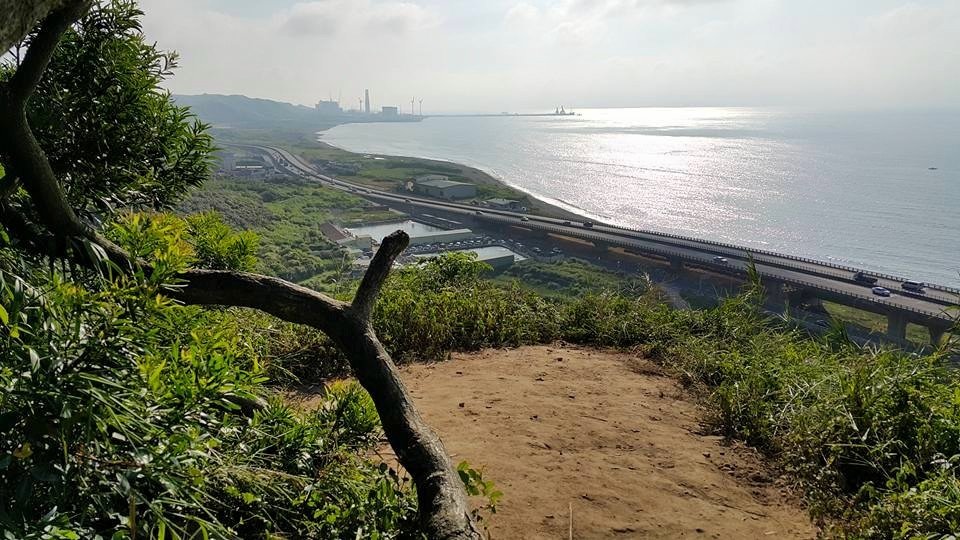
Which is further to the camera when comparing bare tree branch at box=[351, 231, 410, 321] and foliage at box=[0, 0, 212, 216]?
bare tree branch at box=[351, 231, 410, 321]

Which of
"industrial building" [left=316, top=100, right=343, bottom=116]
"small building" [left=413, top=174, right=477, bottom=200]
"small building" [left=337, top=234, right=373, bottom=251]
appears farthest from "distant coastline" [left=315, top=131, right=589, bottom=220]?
"industrial building" [left=316, top=100, right=343, bottom=116]

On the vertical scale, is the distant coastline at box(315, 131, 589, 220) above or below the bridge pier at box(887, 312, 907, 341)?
above

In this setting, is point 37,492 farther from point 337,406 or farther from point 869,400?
point 869,400

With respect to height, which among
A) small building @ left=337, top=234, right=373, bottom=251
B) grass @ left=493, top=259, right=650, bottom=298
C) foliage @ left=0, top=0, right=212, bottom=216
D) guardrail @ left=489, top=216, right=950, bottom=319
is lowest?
grass @ left=493, top=259, right=650, bottom=298

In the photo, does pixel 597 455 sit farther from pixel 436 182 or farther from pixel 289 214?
pixel 436 182

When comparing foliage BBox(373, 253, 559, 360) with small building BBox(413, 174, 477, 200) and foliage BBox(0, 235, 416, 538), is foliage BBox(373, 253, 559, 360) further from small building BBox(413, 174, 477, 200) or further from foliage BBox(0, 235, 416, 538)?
small building BBox(413, 174, 477, 200)

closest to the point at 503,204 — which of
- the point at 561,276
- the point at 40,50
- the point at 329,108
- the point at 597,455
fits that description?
the point at 561,276

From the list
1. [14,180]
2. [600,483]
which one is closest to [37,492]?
[14,180]
